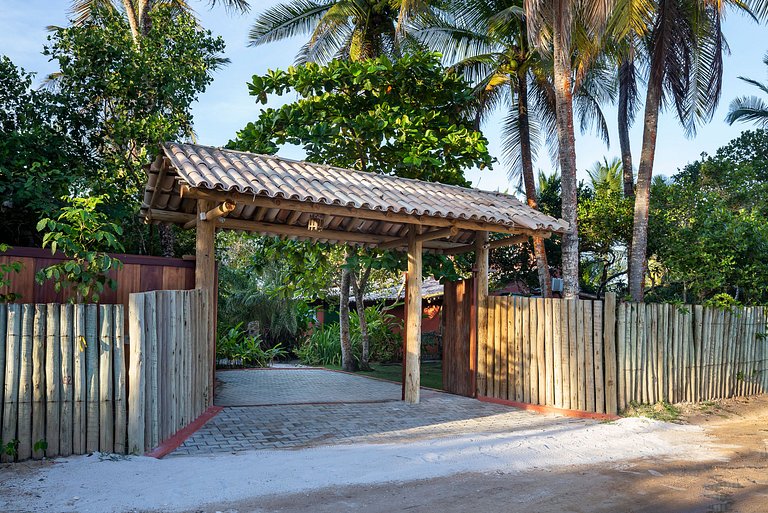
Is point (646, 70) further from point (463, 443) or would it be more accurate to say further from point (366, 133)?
point (463, 443)

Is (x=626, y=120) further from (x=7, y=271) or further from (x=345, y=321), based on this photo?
(x=7, y=271)

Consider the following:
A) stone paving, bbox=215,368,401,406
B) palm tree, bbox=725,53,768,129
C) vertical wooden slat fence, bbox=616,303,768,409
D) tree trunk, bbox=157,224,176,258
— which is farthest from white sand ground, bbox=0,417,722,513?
palm tree, bbox=725,53,768,129

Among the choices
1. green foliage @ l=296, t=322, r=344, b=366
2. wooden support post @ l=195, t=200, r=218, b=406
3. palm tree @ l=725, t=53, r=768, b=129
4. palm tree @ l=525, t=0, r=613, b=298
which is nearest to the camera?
wooden support post @ l=195, t=200, r=218, b=406

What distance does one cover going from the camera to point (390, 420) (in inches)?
329

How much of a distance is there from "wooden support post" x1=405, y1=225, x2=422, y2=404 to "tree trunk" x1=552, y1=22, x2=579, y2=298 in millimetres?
4334

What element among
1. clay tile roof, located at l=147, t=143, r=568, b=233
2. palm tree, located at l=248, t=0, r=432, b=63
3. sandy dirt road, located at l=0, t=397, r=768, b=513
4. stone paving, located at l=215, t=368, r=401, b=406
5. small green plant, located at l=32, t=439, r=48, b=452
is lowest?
stone paving, located at l=215, t=368, r=401, b=406

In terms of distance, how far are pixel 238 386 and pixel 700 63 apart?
13.0m

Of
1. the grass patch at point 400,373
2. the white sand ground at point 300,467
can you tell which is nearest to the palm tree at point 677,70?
the grass patch at point 400,373

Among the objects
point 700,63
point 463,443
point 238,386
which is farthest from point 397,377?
point 700,63

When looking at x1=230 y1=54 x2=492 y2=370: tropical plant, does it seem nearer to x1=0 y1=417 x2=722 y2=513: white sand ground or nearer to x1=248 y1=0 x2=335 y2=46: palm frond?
x1=248 y1=0 x2=335 y2=46: palm frond

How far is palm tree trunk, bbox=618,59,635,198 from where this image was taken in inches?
699

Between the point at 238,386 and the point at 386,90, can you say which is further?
the point at 386,90

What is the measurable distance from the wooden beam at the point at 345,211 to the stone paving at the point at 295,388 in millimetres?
3147

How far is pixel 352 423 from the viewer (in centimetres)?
809
